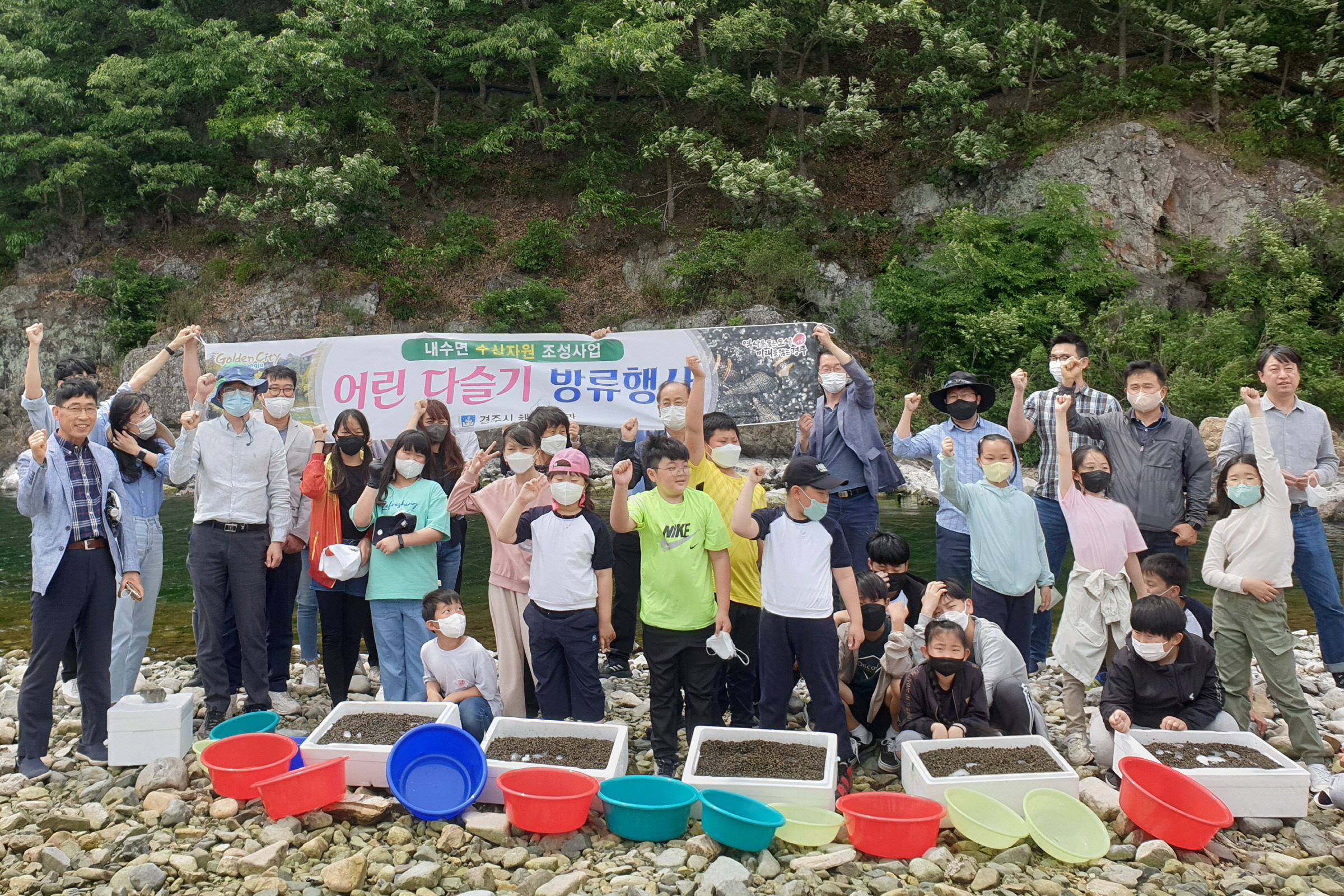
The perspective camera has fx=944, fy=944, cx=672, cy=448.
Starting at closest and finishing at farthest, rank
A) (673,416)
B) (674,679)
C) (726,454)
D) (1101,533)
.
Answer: (674,679), (726,454), (1101,533), (673,416)

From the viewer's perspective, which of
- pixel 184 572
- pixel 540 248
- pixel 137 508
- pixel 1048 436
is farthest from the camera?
pixel 540 248

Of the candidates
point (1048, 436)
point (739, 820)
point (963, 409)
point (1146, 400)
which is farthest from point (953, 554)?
point (739, 820)

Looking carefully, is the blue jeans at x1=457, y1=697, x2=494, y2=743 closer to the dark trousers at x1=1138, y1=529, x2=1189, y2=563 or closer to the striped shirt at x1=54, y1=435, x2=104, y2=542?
the striped shirt at x1=54, y1=435, x2=104, y2=542

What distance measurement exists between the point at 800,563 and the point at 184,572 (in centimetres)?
Result: 829

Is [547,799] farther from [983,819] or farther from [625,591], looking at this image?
[625,591]

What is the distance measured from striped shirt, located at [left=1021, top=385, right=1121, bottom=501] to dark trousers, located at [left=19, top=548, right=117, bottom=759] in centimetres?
545

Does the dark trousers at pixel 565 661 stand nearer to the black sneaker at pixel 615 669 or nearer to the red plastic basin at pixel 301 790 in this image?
the red plastic basin at pixel 301 790

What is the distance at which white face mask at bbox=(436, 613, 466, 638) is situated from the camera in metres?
4.88

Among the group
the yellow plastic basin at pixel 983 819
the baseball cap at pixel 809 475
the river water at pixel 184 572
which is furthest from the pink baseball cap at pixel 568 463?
Result: the river water at pixel 184 572

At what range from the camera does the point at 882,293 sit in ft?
57.1

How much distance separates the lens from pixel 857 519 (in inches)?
238

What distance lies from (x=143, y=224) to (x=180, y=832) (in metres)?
22.8

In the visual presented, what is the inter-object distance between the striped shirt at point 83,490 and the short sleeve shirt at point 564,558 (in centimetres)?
211

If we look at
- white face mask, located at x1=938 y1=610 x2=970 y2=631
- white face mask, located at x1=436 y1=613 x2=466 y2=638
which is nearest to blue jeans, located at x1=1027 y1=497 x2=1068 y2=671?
white face mask, located at x1=938 y1=610 x2=970 y2=631
